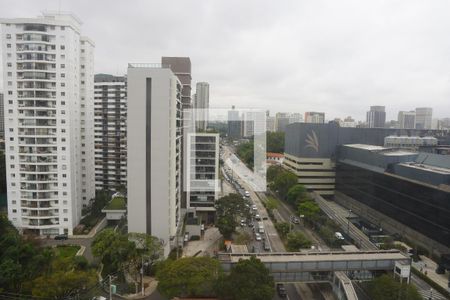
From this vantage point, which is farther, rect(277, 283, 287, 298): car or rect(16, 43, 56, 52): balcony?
rect(16, 43, 56, 52): balcony

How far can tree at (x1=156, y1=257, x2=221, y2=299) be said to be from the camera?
9.87 m

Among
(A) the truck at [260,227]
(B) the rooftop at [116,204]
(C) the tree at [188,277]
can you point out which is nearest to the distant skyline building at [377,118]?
(A) the truck at [260,227]

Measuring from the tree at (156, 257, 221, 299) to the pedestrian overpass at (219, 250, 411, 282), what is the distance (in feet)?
2.60

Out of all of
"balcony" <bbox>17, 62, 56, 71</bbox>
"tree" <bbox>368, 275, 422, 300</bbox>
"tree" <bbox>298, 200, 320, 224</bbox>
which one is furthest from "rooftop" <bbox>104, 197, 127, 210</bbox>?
"tree" <bbox>368, 275, 422, 300</bbox>

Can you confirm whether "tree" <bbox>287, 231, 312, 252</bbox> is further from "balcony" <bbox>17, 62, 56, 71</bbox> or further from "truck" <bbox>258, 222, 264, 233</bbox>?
"balcony" <bbox>17, 62, 56, 71</bbox>

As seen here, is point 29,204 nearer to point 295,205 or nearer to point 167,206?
point 167,206

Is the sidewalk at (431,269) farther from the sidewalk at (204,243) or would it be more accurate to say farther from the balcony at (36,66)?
the balcony at (36,66)

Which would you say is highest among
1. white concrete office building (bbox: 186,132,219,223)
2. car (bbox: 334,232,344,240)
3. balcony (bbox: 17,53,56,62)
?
balcony (bbox: 17,53,56,62)

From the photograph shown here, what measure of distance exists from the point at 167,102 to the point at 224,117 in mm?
9567

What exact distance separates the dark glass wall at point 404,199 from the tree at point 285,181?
369cm

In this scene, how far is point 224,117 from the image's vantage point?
2239cm

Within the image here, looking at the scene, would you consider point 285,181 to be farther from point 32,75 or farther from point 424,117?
point 424,117

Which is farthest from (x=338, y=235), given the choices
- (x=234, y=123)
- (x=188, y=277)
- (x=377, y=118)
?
(x=377, y=118)

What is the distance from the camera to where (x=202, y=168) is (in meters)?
18.0
